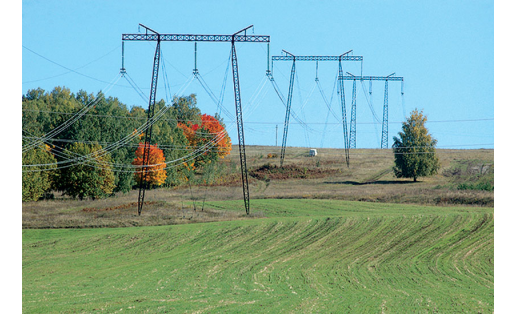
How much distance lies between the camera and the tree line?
60.7m

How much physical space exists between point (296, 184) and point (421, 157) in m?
18.9

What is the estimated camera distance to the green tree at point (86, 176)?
62.4m

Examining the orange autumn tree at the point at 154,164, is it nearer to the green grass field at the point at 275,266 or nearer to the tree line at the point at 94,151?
the tree line at the point at 94,151

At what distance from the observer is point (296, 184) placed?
76.2 metres

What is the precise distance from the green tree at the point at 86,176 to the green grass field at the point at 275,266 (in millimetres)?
23124

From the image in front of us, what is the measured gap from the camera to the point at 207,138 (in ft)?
304

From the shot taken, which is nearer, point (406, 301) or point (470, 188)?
point (406, 301)

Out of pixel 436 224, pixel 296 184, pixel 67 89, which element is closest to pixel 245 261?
pixel 436 224

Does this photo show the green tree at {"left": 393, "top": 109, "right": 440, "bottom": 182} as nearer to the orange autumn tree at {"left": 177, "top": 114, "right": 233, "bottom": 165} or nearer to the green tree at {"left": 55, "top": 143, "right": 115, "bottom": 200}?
the orange autumn tree at {"left": 177, "top": 114, "right": 233, "bottom": 165}

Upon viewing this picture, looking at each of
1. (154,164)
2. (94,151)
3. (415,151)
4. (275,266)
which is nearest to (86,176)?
(94,151)

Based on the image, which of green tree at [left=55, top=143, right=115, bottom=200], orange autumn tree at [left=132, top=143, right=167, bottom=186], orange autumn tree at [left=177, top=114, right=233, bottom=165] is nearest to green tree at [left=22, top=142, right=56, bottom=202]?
green tree at [left=55, top=143, right=115, bottom=200]

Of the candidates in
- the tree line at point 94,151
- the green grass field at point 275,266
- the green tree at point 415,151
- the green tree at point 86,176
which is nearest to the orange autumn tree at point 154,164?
the tree line at point 94,151

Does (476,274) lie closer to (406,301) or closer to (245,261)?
(406,301)

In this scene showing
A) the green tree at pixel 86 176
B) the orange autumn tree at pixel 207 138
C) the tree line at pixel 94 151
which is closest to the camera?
the tree line at pixel 94 151
